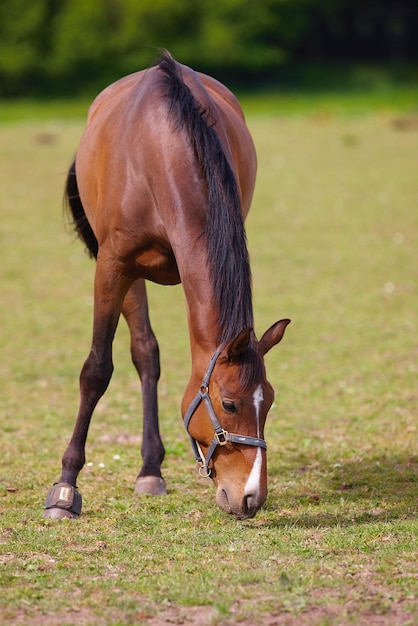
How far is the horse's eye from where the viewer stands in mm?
4160

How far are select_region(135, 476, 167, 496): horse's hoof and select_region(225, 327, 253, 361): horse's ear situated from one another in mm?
1530

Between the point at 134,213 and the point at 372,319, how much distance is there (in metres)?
5.30

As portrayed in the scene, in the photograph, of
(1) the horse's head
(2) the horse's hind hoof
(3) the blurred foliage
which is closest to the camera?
(1) the horse's head

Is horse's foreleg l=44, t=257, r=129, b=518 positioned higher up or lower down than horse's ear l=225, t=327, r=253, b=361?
lower down

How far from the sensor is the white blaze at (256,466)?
162 inches

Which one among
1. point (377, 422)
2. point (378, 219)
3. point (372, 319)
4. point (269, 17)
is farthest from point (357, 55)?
point (377, 422)

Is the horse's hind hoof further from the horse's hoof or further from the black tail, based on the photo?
the black tail

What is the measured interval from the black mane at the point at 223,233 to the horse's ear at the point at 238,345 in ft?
0.31

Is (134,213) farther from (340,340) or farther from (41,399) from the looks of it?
(340,340)

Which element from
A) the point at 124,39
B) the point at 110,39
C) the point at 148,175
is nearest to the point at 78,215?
the point at 148,175

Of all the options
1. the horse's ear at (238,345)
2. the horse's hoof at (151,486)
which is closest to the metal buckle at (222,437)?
the horse's ear at (238,345)

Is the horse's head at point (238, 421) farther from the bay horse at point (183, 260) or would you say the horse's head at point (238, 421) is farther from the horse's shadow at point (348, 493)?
the horse's shadow at point (348, 493)

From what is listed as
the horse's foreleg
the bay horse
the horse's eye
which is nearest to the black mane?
the bay horse

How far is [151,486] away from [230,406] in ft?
4.80
